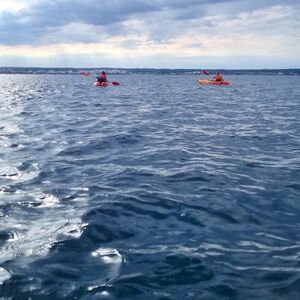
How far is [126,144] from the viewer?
1546 cm

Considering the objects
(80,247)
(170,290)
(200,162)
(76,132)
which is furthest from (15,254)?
(76,132)

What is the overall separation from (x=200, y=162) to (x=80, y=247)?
6610 millimetres

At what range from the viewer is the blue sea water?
551cm

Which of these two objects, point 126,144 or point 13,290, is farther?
point 126,144

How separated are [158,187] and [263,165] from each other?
391 cm

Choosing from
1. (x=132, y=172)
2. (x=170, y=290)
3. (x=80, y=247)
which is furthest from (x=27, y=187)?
(x=170, y=290)

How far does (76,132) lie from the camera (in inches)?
738

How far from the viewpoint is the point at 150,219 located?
7.80 metres

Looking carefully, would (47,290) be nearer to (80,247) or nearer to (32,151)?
(80,247)

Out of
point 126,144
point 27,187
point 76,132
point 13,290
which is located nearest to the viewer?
point 13,290

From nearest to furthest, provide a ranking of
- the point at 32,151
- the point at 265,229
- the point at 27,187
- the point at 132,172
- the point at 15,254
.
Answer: the point at 15,254, the point at 265,229, the point at 27,187, the point at 132,172, the point at 32,151

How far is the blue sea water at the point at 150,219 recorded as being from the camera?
5.51 metres

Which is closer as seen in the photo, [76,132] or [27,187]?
[27,187]

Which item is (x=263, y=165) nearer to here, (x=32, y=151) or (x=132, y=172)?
(x=132, y=172)
